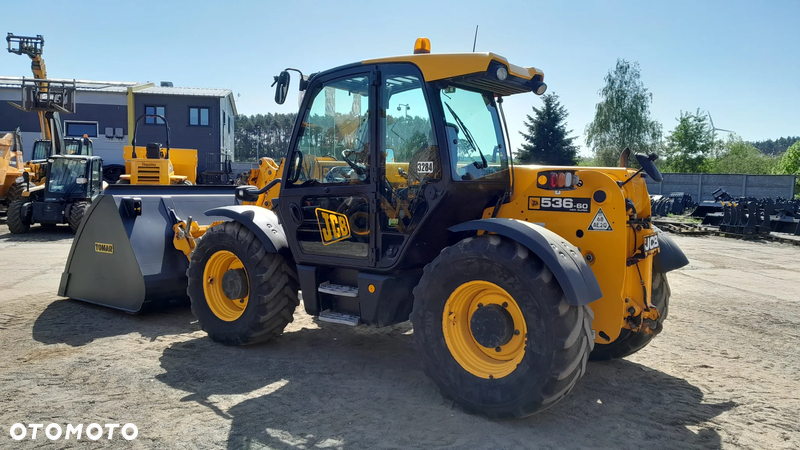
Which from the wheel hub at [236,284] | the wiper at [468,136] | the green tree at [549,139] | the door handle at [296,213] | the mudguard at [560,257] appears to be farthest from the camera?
the green tree at [549,139]

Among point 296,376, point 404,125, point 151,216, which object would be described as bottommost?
point 296,376

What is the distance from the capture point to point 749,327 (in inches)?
254

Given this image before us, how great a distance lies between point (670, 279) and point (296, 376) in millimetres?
7329

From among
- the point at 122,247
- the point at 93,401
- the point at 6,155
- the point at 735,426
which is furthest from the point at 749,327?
the point at 6,155

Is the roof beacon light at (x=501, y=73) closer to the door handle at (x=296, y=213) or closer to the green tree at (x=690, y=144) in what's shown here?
the door handle at (x=296, y=213)

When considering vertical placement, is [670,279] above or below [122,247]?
below

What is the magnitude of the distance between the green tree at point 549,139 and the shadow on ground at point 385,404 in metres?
27.0

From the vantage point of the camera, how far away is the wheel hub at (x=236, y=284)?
529cm

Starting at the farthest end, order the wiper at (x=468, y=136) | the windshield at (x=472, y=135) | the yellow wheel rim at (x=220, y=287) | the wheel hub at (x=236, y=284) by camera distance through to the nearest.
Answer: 1. the yellow wheel rim at (x=220, y=287)
2. the wheel hub at (x=236, y=284)
3. the wiper at (x=468, y=136)
4. the windshield at (x=472, y=135)

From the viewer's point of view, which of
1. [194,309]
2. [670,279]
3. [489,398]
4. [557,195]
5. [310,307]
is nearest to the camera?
[489,398]

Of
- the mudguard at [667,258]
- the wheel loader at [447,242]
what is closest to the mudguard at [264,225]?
the wheel loader at [447,242]

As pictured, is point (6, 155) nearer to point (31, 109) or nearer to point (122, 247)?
point (31, 109)

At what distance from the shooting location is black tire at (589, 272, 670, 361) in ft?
15.6

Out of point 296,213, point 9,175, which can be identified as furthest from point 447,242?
point 9,175
